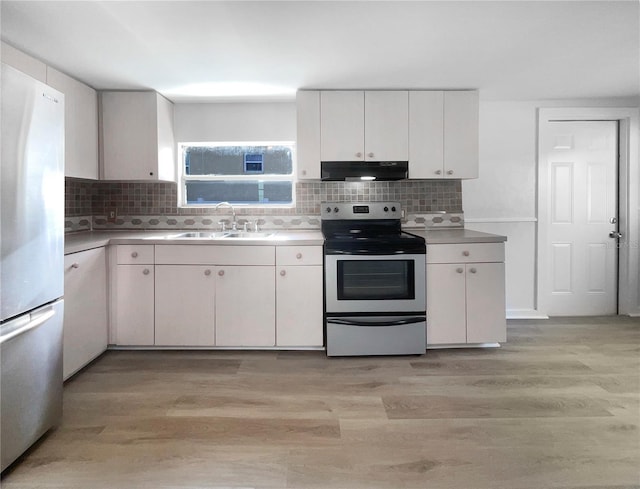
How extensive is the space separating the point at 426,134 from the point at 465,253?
1038 mm

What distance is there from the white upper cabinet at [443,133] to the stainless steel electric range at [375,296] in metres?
0.76

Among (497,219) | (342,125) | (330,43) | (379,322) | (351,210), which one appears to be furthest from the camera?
(497,219)

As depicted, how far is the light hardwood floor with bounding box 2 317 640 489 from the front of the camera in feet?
5.92

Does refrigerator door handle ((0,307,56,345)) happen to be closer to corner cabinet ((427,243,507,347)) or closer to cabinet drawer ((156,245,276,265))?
cabinet drawer ((156,245,276,265))

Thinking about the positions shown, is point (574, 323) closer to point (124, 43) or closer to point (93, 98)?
point (124, 43)

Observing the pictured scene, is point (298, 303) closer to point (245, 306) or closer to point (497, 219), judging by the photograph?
point (245, 306)

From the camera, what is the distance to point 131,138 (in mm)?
3613

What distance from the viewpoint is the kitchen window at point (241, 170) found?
405cm

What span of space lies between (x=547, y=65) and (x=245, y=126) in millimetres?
2423

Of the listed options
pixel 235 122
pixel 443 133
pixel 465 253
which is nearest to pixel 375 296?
pixel 465 253

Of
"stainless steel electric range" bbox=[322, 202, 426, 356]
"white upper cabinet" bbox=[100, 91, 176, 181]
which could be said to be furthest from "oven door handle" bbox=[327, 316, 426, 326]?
"white upper cabinet" bbox=[100, 91, 176, 181]

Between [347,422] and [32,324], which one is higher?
[32,324]

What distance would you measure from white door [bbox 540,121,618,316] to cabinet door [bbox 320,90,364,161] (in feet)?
6.32

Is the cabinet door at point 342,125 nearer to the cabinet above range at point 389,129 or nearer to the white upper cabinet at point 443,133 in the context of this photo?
the cabinet above range at point 389,129
